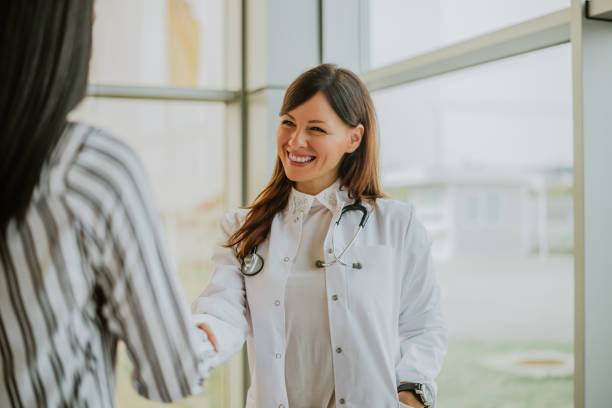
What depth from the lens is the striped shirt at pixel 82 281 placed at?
1.00 metres

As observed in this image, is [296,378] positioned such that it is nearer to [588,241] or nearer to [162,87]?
[588,241]

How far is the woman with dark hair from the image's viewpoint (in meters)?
0.98

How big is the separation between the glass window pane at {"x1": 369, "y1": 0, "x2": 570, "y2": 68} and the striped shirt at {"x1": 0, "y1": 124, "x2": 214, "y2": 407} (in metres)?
1.46

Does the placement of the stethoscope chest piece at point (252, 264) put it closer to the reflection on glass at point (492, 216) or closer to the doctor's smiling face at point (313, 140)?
the doctor's smiling face at point (313, 140)

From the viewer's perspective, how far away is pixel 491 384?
1096cm

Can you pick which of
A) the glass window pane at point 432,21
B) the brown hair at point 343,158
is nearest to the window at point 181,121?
the glass window pane at point 432,21

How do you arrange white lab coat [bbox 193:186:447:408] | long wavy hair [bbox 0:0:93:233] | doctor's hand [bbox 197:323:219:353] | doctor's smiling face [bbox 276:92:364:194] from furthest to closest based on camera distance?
doctor's smiling face [bbox 276:92:364:194] → white lab coat [bbox 193:186:447:408] → doctor's hand [bbox 197:323:219:353] → long wavy hair [bbox 0:0:93:233]

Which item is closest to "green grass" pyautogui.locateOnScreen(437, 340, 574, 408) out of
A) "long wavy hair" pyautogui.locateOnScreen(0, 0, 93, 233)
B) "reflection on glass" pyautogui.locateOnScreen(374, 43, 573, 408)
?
"reflection on glass" pyautogui.locateOnScreen(374, 43, 573, 408)

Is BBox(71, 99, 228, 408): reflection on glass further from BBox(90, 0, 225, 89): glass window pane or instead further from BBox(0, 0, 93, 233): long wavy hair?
BBox(0, 0, 93, 233): long wavy hair

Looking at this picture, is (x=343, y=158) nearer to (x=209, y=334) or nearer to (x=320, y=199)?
(x=320, y=199)

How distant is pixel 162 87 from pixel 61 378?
7.39 feet

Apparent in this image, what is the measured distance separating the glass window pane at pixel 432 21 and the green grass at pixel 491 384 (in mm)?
7140

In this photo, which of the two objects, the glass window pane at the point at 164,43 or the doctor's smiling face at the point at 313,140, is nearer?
the doctor's smiling face at the point at 313,140

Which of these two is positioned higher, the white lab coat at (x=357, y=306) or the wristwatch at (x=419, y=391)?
the white lab coat at (x=357, y=306)
